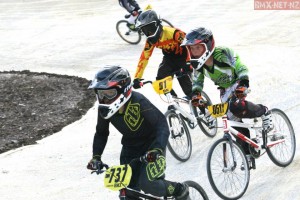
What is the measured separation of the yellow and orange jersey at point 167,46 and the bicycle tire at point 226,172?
98.5 inches

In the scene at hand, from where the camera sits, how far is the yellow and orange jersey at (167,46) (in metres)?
10.2

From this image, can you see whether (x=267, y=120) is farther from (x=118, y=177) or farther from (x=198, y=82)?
(x=118, y=177)

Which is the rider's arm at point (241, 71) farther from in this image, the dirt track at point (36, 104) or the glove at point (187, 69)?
the dirt track at point (36, 104)

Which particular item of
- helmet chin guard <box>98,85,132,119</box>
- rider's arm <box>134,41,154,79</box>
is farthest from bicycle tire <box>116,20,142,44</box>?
helmet chin guard <box>98,85,132,119</box>

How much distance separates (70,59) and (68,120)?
17.4 ft

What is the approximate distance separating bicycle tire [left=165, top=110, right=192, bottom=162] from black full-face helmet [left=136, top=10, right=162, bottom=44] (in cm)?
126

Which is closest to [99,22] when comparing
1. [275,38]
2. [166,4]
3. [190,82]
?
[166,4]

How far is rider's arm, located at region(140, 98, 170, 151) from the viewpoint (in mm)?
6469

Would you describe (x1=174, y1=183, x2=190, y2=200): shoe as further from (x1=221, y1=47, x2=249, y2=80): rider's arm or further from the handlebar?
(x1=221, y1=47, x2=249, y2=80): rider's arm

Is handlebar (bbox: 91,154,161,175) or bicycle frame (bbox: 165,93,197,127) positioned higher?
handlebar (bbox: 91,154,161,175)

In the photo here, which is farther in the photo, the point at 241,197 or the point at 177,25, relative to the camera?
the point at 177,25

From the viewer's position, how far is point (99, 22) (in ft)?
68.8

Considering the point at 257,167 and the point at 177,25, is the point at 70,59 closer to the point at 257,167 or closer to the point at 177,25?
the point at 177,25

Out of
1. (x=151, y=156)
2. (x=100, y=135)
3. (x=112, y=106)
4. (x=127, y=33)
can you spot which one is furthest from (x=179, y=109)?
(x=127, y=33)
